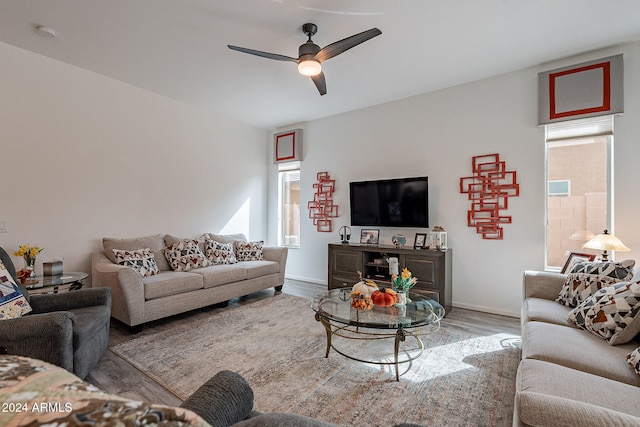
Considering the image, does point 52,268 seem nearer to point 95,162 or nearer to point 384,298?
point 95,162

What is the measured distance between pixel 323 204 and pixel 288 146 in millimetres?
1342

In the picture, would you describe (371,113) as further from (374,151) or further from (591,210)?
(591,210)

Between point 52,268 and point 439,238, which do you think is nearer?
point 52,268

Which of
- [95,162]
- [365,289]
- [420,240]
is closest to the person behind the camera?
[365,289]

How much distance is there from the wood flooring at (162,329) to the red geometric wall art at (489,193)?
1.01 meters

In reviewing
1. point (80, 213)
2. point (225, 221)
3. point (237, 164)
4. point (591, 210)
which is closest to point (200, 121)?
point (237, 164)

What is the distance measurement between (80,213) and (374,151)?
4.01 metres

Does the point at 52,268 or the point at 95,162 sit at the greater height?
the point at 95,162

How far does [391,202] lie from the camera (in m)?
4.31

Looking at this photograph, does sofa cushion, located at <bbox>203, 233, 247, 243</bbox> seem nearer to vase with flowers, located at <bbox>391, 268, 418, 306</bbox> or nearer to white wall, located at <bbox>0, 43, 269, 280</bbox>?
white wall, located at <bbox>0, 43, 269, 280</bbox>

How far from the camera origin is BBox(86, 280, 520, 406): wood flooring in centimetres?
203

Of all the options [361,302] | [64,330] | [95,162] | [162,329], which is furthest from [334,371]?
[95,162]

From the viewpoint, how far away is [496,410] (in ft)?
5.98

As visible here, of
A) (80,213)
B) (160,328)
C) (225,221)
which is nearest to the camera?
(160,328)
